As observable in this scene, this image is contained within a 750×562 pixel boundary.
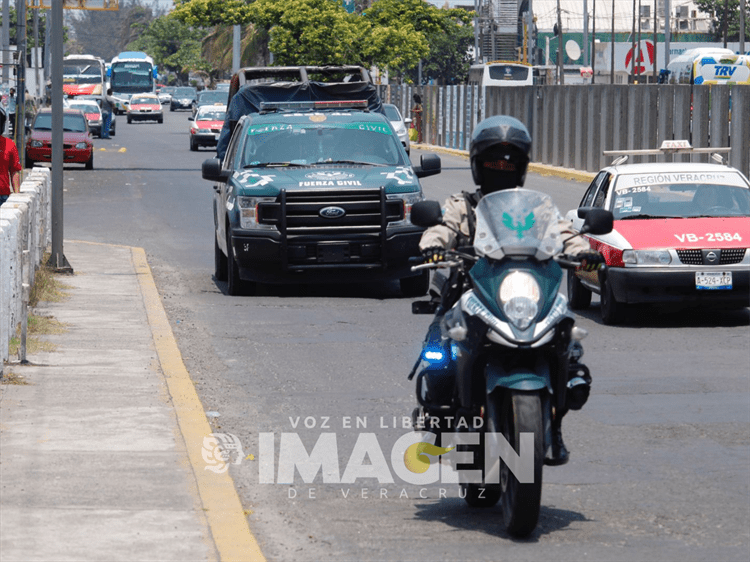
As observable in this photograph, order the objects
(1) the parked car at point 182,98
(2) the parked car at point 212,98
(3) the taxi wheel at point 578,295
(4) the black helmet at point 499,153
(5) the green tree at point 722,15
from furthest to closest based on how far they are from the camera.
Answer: (1) the parked car at point 182,98 → (5) the green tree at point 722,15 → (2) the parked car at point 212,98 → (3) the taxi wheel at point 578,295 → (4) the black helmet at point 499,153

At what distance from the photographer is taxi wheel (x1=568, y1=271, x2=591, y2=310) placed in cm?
1454

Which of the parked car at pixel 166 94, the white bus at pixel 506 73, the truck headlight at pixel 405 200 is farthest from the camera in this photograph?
the parked car at pixel 166 94

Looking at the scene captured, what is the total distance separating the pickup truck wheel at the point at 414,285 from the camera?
15281mm

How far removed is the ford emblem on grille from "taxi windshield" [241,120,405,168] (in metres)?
0.98

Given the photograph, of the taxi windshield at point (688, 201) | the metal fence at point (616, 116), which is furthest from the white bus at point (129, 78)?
the taxi windshield at point (688, 201)

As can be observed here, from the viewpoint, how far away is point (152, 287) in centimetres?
1510

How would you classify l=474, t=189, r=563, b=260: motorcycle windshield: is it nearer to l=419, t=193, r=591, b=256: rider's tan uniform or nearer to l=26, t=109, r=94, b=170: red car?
l=419, t=193, r=591, b=256: rider's tan uniform

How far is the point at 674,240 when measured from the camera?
13.2 metres

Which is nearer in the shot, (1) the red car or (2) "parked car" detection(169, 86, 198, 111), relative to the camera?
(1) the red car

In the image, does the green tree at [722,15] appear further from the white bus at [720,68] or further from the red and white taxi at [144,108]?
the white bus at [720,68]

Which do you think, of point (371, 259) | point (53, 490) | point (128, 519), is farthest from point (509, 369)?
point (371, 259)

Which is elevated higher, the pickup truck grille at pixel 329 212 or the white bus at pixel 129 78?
the white bus at pixel 129 78

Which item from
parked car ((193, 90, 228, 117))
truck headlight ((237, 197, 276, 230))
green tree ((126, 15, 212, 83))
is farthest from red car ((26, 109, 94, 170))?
green tree ((126, 15, 212, 83))

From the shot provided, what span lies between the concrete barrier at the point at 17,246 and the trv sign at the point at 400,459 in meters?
2.35
